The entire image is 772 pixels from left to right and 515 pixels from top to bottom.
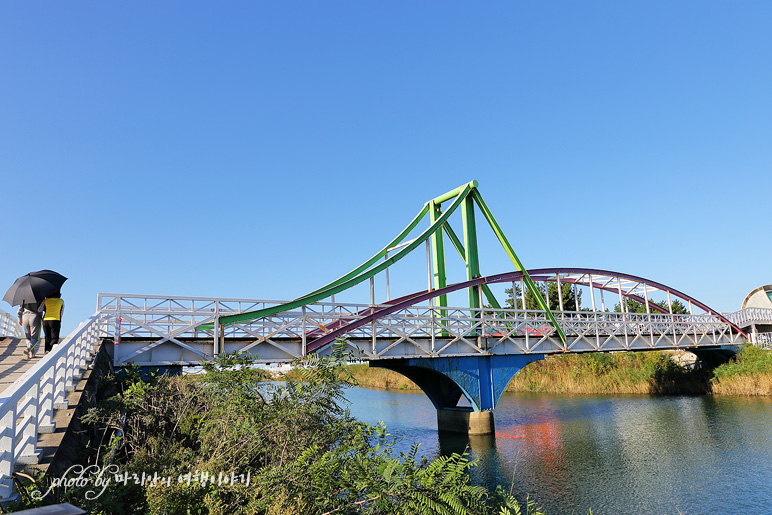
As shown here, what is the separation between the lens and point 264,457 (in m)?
8.07

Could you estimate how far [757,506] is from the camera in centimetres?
1345

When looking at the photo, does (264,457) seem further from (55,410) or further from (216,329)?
(216,329)

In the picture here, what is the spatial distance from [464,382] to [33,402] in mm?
19218

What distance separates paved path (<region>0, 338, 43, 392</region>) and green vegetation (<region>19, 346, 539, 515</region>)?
152cm

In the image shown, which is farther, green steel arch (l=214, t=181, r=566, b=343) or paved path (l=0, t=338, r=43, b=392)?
green steel arch (l=214, t=181, r=566, b=343)

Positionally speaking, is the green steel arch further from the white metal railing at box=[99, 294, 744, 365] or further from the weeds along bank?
the weeds along bank

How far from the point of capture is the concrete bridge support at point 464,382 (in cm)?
2319

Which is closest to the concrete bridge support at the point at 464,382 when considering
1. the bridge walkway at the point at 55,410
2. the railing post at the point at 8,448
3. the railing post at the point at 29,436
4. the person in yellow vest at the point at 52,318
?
the person in yellow vest at the point at 52,318

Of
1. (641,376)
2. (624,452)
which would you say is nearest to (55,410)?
(624,452)

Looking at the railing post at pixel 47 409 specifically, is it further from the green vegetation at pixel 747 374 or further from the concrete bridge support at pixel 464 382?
the green vegetation at pixel 747 374

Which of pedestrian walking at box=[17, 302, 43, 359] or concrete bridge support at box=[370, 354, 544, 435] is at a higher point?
pedestrian walking at box=[17, 302, 43, 359]

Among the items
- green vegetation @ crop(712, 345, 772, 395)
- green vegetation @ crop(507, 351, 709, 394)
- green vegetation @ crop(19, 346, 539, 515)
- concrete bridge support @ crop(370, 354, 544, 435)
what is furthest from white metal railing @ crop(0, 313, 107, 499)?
green vegetation @ crop(507, 351, 709, 394)

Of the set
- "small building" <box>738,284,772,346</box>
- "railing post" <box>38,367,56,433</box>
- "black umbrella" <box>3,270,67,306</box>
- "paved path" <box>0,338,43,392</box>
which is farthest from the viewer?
"small building" <box>738,284,772,346</box>

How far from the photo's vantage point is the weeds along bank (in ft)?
123
